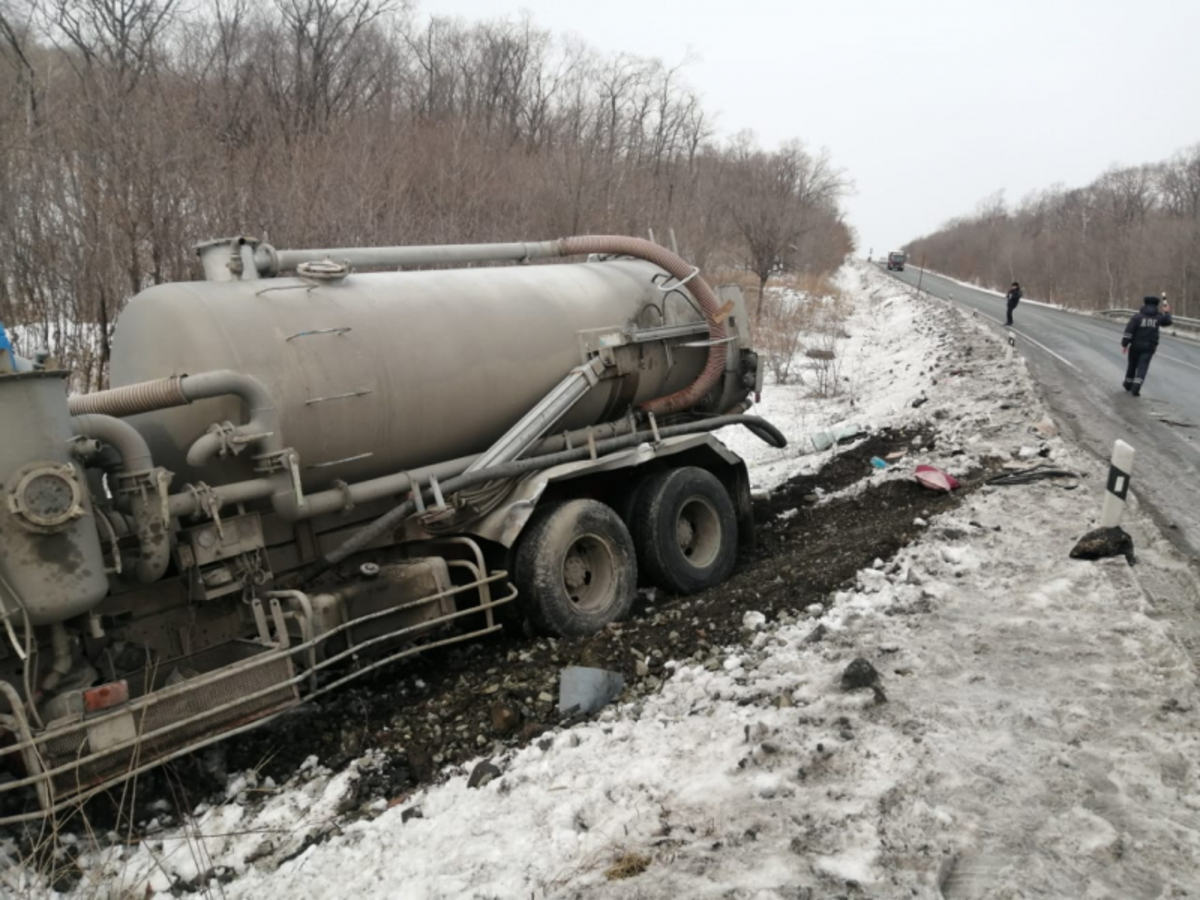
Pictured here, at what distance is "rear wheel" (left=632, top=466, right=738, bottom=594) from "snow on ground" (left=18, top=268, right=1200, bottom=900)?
4.77 ft

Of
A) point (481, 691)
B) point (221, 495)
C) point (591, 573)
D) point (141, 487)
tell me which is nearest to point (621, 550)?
point (591, 573)

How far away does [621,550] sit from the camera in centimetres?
650

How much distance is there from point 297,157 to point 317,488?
1083 centimetres

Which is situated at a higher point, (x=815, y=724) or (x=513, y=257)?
(x=513, y=257)

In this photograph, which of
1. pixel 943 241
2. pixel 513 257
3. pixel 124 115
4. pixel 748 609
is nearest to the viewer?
pixel 748 609

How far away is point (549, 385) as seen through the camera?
6.53 metres

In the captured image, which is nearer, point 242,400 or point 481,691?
point 242,400

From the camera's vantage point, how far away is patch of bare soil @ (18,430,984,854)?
15.0ft

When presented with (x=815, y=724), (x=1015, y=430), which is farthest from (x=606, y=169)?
(x=815, y=724)

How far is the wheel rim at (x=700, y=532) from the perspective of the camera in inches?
293

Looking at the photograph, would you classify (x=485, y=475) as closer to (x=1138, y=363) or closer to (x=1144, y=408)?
(x=1144, y=408)

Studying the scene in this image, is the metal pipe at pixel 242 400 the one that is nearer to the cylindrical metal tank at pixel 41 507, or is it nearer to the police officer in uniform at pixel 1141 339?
the cylindrical metal tank at pixel 41 507

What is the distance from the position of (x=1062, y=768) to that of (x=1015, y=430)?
24.6 feet

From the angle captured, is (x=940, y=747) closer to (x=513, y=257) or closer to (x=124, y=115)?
(x=513, y=257)
